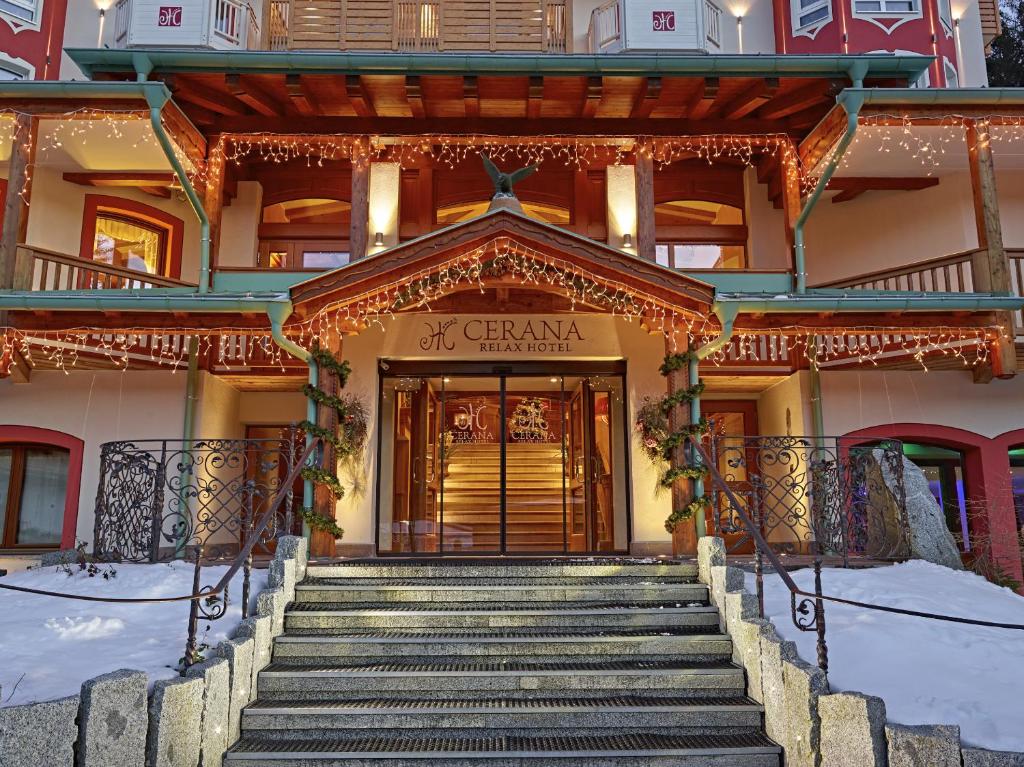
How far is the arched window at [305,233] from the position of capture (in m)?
12.6

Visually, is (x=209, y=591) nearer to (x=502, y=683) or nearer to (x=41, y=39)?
(x=502, y=683)

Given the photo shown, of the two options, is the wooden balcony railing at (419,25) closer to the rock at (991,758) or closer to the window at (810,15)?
the window at (810,15)

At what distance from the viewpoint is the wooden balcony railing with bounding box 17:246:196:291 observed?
1016cm

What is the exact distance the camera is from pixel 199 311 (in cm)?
994

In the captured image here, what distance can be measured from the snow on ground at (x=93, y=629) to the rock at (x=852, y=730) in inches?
169

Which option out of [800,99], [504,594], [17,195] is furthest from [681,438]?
[17,195]

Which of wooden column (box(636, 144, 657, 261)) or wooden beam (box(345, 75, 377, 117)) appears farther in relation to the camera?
wooden column (box(636, 144, 657, 261))

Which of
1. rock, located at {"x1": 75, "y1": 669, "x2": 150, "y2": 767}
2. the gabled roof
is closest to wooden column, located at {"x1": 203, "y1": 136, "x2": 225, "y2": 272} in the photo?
the gabled roof

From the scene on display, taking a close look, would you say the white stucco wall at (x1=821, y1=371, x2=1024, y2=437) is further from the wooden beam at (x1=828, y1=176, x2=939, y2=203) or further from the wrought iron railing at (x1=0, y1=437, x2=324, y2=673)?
the wrought iron railing at (x1=0, y1=437, x2=324, y2=673)

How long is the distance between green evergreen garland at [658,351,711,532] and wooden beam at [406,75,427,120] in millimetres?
4877

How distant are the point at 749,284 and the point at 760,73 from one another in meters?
2.76

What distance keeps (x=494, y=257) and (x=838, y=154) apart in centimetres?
472

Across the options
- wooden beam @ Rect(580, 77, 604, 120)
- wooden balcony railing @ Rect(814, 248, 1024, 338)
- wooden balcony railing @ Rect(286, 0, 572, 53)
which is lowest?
wooden balcony railing @ Rect(814, 248, 1024, 338)

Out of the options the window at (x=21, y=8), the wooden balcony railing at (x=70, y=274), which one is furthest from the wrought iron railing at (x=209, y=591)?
the window at (x=21, y=8)
